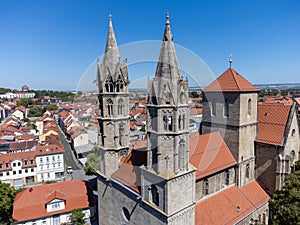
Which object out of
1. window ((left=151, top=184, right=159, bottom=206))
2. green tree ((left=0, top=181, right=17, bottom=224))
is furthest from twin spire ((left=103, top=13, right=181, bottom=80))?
green tree ((left=0, top=181, right=17, bottom=224))

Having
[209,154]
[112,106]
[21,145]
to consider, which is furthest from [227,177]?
[21,145]

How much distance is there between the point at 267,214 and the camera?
26.2 meters

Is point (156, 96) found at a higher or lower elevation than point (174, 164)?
higher

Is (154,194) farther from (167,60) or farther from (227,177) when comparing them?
(167,60)

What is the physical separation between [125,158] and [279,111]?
69.8 feet

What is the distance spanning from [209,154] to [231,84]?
31.2ft

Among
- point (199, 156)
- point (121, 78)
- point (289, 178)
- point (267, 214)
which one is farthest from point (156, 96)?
point (267, 214)

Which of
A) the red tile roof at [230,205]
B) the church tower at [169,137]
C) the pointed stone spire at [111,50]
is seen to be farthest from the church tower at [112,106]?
the red tile roof at [230,205]

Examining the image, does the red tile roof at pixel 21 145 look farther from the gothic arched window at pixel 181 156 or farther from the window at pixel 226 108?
the gothic arched window at pixel 181 156

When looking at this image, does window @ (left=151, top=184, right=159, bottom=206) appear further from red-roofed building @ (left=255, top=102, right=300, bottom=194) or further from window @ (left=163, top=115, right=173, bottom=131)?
red-roofed building @ (left=255, top=102, right=300, bottom=194)

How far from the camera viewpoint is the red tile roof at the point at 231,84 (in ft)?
83.7

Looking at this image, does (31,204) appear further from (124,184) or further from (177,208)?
(177,208)

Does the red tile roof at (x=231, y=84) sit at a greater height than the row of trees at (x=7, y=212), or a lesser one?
greater

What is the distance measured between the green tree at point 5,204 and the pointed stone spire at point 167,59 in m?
27.7
